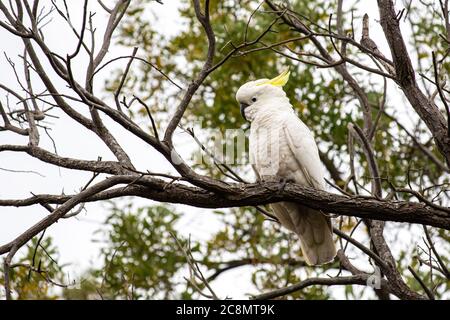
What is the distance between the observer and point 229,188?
2.76m

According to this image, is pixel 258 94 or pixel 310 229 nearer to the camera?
pixel 310 229

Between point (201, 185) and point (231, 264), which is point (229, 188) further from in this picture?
point (231, 264)

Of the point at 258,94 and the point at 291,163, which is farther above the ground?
the point at 258,94

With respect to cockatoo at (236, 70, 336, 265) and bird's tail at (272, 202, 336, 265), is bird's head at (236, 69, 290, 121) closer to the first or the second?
cockatoo at (236, 70, 336, 265)

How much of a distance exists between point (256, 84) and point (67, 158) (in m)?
1.24

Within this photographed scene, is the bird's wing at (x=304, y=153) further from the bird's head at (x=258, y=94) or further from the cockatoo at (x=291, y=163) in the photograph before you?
the bird's head at (x=258, y=94)

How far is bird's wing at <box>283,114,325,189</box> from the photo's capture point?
3.44 metres

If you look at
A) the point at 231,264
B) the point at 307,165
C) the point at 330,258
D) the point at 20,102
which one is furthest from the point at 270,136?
the point at 231,264

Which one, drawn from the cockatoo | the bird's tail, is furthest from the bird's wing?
the bird's tail

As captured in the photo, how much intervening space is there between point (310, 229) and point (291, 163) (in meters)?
0.35

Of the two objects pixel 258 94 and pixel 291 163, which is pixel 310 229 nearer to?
pixel 291 163

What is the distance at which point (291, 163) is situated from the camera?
3.45m

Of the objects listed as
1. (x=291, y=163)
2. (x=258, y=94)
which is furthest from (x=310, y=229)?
(x=258, y=94)

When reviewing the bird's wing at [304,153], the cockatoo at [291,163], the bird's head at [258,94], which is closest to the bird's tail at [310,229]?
the cockatoo at [291,163]
